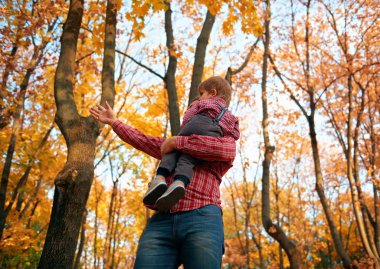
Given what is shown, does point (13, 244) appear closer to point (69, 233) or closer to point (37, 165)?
point (37, 165)

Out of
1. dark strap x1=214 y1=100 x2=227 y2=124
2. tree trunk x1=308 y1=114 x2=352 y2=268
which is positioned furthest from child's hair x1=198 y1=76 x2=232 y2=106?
tree trunk x1=308 y1=114 x2=352 y2=268

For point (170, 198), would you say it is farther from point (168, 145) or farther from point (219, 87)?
point (219, 87)

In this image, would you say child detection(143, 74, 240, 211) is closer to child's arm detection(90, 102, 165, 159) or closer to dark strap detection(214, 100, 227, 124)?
dark strap detection(214, 100, 227, 124)

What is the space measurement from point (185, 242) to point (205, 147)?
511 millimetres

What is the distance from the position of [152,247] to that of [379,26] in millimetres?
10531

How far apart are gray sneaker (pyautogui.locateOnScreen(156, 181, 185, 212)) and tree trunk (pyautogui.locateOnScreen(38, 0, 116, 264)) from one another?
1761mm

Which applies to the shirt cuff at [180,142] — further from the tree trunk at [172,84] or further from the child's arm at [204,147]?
the tree trunk at [172,84]

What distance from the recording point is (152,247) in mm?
1688

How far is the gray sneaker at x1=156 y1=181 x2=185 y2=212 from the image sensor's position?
1606 mm

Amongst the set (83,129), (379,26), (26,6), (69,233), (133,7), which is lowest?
(69,233)

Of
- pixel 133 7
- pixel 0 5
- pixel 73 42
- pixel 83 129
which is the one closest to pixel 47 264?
pixel 83 129

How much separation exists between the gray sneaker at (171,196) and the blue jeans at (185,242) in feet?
0.39

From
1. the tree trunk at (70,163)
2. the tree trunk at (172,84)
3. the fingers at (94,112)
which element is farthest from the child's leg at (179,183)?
the tree trunk at (172,84)

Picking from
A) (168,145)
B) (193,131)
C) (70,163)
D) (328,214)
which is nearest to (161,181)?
(168,145)
